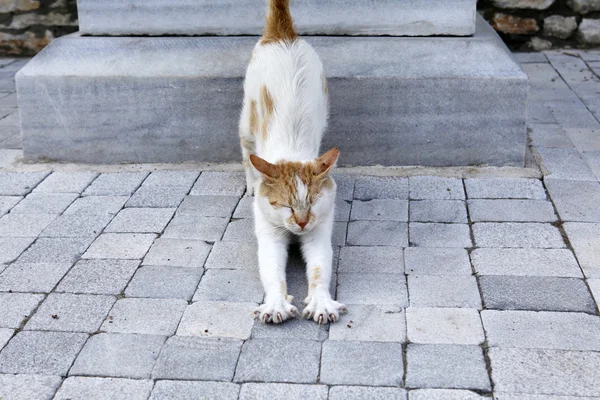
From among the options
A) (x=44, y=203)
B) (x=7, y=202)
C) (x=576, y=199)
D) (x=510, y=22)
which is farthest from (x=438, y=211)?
(x=510, y=22)

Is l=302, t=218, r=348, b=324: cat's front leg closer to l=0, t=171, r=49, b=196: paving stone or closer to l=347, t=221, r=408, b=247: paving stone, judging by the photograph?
l=347, t=221, r=408, b=247: paving stone

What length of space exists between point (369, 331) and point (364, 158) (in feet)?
5.96

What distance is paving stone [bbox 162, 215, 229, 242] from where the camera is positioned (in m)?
3.67

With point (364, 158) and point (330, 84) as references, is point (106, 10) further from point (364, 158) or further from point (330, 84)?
point (364, 158)

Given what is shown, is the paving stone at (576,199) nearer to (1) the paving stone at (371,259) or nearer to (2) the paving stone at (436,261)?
(2) the paving stone at (436,261)

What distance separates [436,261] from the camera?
3361mm

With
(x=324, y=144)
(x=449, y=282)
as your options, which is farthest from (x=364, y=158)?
(x=449, y=282)

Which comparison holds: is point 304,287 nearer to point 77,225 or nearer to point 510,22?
point 77,225

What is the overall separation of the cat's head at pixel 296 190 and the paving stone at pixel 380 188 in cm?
95

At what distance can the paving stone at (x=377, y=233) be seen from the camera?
3.56 metres

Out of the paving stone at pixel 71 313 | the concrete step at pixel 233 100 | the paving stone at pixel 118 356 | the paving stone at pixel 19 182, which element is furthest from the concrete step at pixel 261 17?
the paving stone at pixel 118 356

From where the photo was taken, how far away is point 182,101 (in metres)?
4.47

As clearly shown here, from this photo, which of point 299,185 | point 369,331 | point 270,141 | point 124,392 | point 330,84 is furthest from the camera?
point 330,84

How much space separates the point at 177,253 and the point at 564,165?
230cm
